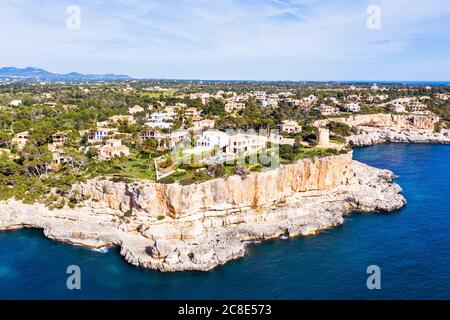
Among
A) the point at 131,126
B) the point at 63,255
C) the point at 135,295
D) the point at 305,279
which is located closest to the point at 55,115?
the point at 131,126

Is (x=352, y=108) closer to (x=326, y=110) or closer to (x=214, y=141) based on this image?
(x=326, y=110)

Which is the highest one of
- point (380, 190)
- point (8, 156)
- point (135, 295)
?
point (8, 156)

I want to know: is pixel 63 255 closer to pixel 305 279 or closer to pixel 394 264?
pixel 305 279

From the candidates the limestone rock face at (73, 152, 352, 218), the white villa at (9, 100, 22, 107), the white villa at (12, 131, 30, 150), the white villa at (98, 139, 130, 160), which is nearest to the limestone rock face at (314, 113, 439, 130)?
the limestone rock face at (73, 152, 352, 218)

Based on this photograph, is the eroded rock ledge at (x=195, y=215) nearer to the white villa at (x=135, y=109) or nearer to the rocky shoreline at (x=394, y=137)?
the rocky shoreline at (x=394, y=137)

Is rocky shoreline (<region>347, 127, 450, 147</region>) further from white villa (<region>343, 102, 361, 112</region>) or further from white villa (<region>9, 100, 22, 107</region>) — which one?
white villa (<region>9, 100, 22, 107</region>)

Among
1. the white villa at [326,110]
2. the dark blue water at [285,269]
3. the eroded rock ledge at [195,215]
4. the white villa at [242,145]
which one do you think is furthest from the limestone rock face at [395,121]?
the dark blue water at [285,269]
